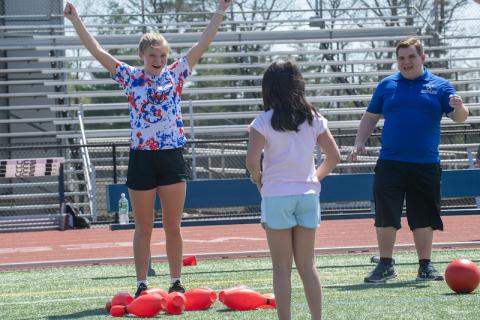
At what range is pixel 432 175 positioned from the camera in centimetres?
838

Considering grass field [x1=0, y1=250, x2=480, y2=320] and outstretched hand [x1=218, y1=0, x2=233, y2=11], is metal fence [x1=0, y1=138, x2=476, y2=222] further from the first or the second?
outstretched hand [x1=218, y1=0, x2=233, y2=11]

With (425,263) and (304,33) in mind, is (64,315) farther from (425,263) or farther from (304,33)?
(304,33)

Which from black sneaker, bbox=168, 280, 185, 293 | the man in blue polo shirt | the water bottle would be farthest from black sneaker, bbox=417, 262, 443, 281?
the water bottle

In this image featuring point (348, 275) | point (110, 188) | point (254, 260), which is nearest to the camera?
point (348, 275)

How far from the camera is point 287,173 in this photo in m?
5.44

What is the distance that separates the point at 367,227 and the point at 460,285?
9.44 meters

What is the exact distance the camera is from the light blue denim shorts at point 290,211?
5410mm

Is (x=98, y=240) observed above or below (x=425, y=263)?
below

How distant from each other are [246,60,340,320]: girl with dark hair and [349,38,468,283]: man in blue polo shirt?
2730 mm

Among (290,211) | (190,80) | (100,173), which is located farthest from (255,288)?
(190,80)

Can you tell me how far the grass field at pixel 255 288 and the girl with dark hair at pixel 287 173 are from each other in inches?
33.5

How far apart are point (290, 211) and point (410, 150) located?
3.11 m

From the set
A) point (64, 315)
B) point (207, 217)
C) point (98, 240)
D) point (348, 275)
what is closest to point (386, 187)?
point (348, 275)

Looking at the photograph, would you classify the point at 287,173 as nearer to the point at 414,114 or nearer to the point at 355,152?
the point at 355,152
